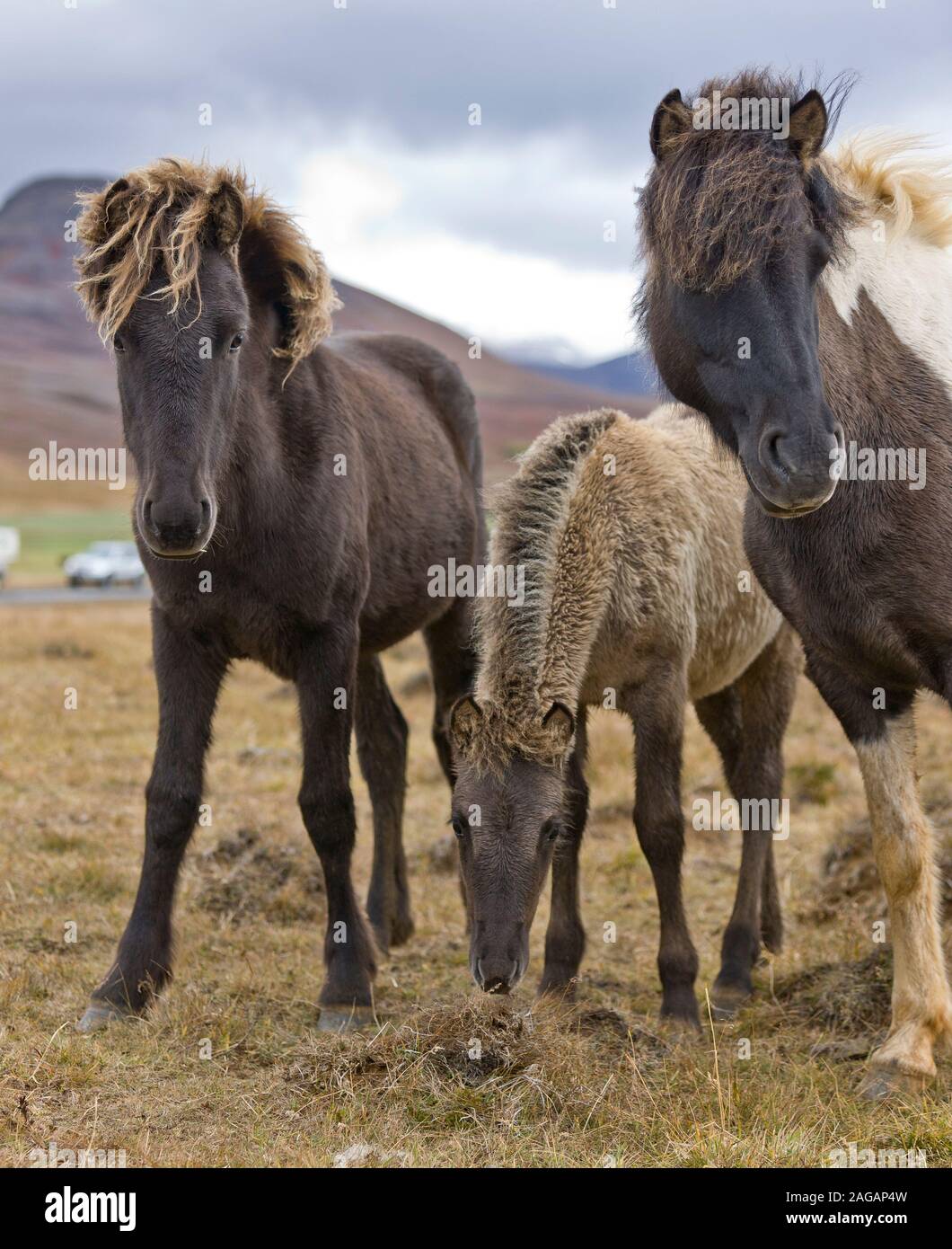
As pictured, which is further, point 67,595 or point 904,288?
point 67,595

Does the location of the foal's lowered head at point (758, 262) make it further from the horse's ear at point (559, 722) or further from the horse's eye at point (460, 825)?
the horse's eye at point (460, 825)

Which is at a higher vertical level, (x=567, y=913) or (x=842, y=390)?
(x=842, y=390)

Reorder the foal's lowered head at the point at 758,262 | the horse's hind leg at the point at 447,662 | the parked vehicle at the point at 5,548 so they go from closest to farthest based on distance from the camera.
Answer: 1. the foal's lowered head at the point at 758,262
2. the horse's hind leg at the point at 447,662
3. the parked vehicle at the point at 5,548

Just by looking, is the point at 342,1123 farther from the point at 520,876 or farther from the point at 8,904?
the point at 8,904

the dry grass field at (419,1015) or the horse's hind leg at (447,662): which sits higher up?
the horse's hind leg at (447,662)

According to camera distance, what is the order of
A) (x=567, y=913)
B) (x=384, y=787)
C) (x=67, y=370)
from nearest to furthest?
1. (x=567, y=913)
2. (x=384, y=787)
3. (x=67, y=370)

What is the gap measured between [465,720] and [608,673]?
949 millimetres

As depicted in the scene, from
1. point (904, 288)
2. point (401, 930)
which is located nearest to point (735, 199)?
point (904, 288)

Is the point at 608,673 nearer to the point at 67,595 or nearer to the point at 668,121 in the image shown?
the point at 668,121

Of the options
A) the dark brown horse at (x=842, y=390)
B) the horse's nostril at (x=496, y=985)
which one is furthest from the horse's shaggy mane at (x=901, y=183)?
the horse's nostril at (x=496, y=985)

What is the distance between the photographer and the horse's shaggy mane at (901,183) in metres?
4.68

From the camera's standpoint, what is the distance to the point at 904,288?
4.60m

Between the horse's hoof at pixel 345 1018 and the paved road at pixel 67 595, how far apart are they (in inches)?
938

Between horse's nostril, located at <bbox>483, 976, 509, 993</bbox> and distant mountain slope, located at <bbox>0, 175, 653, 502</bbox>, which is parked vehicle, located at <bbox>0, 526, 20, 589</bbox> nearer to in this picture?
distant mountain slope, located at <bbox>0, 175, 653, 502</bbox>
